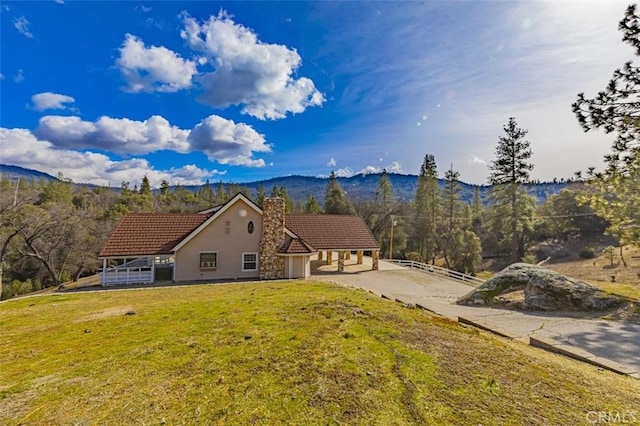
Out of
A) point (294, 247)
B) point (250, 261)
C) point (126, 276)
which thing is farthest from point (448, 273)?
point (126, 276)

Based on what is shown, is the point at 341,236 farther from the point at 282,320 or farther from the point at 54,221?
the point at 54,221

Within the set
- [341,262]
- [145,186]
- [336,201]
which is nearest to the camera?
[341,262]

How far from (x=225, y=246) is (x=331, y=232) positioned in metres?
8.55

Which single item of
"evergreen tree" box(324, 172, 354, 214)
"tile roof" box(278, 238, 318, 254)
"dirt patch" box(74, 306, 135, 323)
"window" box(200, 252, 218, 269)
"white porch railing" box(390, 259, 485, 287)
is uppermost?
"evergreen tree" box(324, 172, 354, 214)

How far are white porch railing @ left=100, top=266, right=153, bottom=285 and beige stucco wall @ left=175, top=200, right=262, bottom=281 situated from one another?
167 centimetres

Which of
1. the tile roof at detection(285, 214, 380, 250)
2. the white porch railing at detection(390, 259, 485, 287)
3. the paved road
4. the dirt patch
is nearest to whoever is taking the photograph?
the paved road

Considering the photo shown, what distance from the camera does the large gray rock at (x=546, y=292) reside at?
32.8 ft

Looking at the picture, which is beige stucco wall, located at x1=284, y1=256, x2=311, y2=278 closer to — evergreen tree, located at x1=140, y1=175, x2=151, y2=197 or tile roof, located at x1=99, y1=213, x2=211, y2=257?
tile roof, located at x1=99, y1=213, x2=211, y2=257

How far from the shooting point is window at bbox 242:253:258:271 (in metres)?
20.4

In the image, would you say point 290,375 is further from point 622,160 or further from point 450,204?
point 450,204

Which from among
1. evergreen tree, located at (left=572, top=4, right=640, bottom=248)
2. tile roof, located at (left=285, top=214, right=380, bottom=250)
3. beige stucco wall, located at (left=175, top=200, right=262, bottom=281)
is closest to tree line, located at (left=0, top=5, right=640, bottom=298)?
evergreen tree, located at (left=572, top=4, right=640, bottom=248)

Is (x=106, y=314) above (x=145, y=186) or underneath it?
underneath

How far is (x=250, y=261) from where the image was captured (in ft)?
67.3

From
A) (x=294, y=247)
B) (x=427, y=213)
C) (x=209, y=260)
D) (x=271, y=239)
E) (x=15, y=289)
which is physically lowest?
(x=15, y=289)
